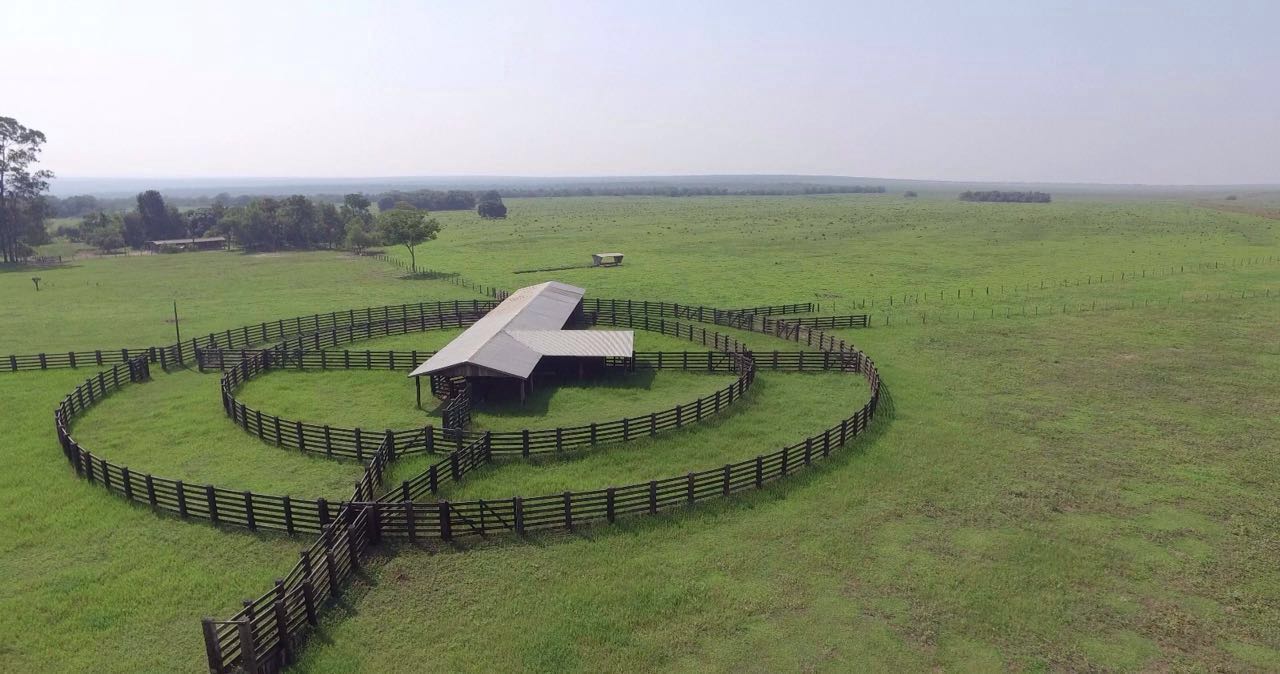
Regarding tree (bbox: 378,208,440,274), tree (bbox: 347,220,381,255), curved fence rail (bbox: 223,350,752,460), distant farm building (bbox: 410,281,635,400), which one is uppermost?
tree (bbox: 378,208,440,274)

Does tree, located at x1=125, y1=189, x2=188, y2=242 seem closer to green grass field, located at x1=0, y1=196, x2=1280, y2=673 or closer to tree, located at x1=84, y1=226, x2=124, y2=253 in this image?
tree, located at x1=84, y1=226, x2=124, y2=253

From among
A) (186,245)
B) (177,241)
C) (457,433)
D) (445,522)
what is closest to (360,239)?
(186,245)

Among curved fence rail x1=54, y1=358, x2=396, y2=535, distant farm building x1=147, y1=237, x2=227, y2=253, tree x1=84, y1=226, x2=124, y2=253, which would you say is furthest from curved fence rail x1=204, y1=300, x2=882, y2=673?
tree x1=84, y1=226, x2=124, y2=253

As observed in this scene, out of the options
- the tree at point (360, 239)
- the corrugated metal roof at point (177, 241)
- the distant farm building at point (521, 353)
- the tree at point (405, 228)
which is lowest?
the distant farm building at point (521, 353)

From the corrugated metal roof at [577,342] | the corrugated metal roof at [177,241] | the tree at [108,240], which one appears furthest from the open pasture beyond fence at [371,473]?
the tree at [108,240]

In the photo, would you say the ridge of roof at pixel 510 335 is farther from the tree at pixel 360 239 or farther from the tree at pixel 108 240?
the tree at pixel 108 240

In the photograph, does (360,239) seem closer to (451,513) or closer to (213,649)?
(451,513)
